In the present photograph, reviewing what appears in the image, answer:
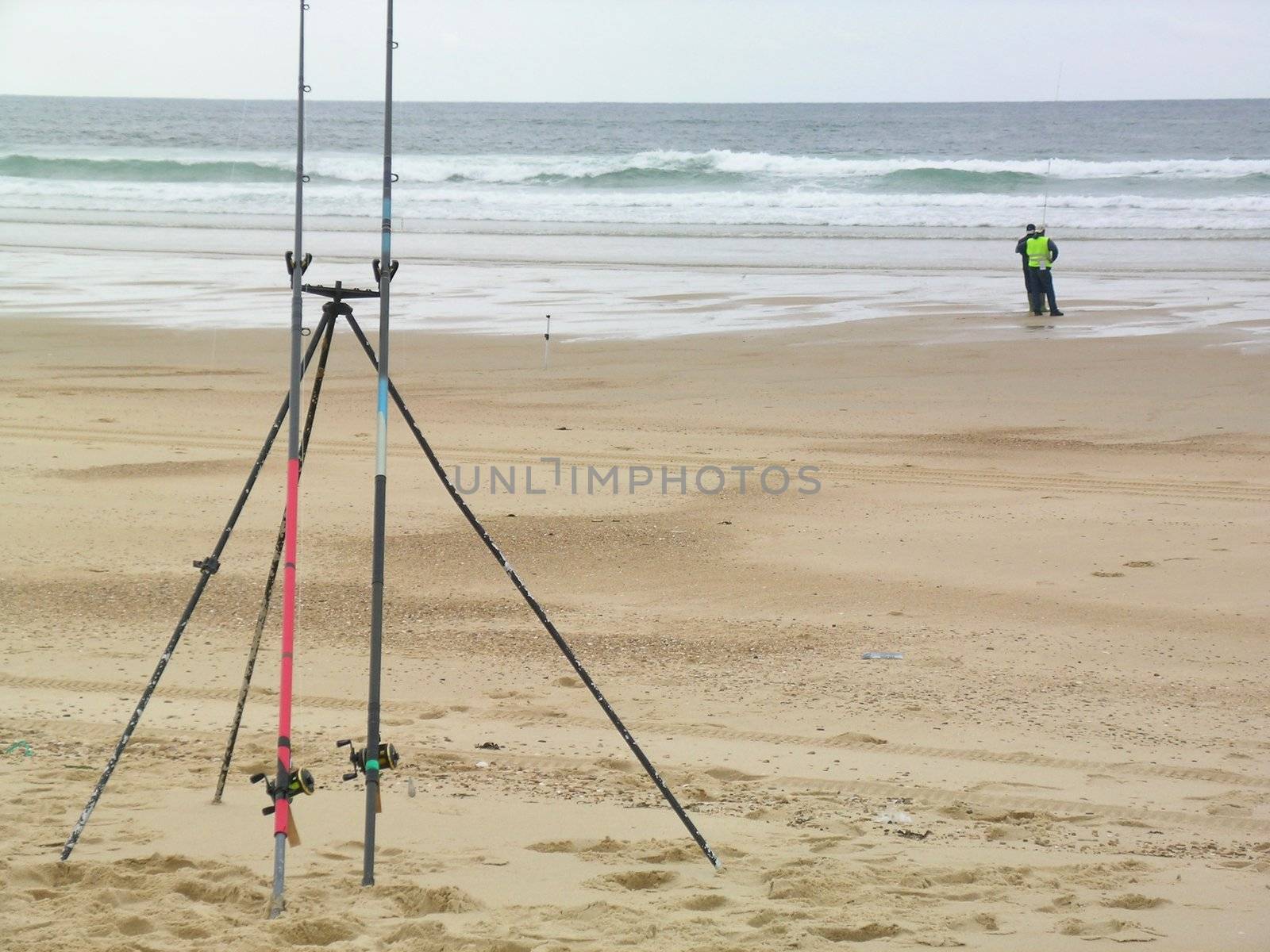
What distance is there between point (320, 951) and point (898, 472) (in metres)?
7.27

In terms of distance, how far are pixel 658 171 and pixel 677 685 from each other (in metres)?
→ 42.9

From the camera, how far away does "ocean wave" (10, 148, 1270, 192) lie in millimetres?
43500

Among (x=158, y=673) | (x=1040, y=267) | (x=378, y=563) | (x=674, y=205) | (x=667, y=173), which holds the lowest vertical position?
(x=158, y=673)

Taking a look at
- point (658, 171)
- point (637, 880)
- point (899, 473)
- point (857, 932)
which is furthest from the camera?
point (658, 171)

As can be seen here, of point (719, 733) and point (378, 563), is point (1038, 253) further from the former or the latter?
point (378, 563)

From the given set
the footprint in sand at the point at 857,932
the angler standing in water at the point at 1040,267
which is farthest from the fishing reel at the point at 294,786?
the angler standing in water at the point at 1040,267

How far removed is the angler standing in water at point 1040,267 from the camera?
57.4 feet

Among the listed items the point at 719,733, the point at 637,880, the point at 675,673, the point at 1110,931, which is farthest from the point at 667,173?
the point at 1110,931

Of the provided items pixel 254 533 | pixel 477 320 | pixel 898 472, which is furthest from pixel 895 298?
pixel 254 533

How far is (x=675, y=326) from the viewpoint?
1700 centimetres

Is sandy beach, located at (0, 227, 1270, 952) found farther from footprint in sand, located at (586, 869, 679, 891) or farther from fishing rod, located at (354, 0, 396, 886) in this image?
fishing rod, located at (354, 0, 396, 886)

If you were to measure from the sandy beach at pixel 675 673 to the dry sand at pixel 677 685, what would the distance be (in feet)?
0.08

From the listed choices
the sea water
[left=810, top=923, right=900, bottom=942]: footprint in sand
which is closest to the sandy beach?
[left=810, top=923, right=900, bottom=942]: footprint in sand

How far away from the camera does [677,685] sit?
18.9 feet
